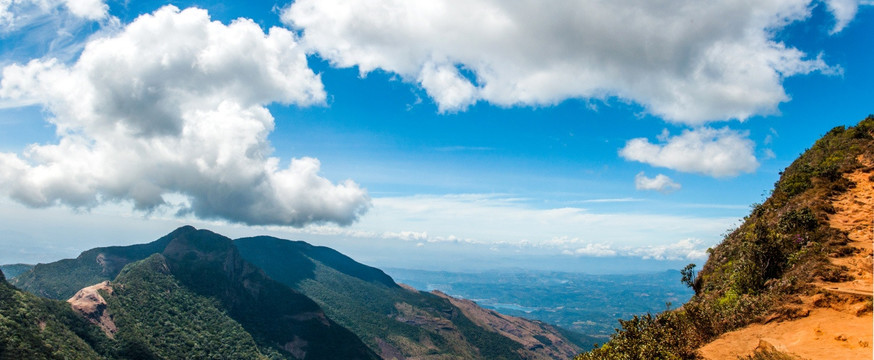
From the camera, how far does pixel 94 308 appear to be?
463ft

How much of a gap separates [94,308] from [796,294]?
188690mm

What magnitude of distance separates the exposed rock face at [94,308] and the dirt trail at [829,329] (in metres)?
181

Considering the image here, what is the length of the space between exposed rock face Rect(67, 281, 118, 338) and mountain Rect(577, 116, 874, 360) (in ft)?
573

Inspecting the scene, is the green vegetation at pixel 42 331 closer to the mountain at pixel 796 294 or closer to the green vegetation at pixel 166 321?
the green vegetation at pixel 166 321

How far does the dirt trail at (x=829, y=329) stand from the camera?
16750 mm

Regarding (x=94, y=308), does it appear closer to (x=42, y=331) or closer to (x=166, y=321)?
(x=166, y=321)

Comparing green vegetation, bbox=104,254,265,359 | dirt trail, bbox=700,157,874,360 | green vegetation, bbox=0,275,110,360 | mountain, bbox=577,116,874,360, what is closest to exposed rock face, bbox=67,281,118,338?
green vegetation, bbox=104,254,265,359

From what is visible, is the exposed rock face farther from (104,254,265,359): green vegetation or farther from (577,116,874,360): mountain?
(577,116,874,360): mountain

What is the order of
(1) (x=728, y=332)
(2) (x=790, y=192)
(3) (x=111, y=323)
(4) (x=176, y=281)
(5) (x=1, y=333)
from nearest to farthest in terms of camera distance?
(1) (x=728, y=332)
(2) (x=790, y=192)
(5) (x=1, y=333)
(3) (x=111, y=323)
(4) (x=176, y=281)

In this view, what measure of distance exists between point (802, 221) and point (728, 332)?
13933mm

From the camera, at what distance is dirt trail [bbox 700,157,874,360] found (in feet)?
55.0

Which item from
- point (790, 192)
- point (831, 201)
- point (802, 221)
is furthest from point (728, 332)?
point (790, 192)

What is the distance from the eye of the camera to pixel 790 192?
3859 cm

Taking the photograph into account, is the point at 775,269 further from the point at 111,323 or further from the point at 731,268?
the point at 111,323
